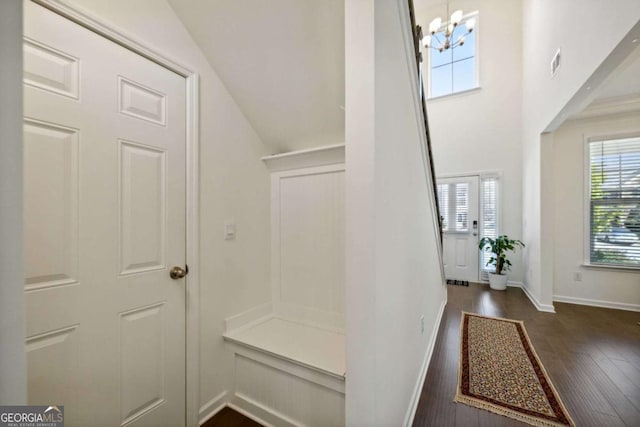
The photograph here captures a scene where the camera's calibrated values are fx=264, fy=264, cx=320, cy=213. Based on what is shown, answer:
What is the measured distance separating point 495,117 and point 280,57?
4601 mm

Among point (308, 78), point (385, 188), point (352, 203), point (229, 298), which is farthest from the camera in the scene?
point (229, 298)

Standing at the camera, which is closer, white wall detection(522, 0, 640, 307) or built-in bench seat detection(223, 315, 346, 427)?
built-in bench seat detection(223, 315, 346, 427)

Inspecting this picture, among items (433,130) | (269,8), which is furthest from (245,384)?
(433,130)

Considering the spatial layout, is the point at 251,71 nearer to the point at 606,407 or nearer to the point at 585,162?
the point at 606,407

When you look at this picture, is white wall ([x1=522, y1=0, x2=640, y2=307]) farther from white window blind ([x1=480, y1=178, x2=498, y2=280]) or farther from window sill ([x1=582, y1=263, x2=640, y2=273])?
window sill ([x1=582, y1=263, x2=640, y2=273])

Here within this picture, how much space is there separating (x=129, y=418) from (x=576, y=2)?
4449 mm

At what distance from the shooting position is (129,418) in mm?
1271

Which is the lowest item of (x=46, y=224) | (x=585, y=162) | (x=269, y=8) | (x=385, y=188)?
(x=46, y=224)

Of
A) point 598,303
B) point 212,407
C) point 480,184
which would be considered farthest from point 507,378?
point 480,184

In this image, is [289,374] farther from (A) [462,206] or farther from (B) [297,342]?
(A) [462,206]

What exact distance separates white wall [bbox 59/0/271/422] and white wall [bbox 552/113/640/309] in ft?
12.6

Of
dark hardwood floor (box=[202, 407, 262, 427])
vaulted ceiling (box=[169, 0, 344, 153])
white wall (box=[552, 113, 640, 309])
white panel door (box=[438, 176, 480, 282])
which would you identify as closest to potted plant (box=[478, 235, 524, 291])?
white panel door (box=[438, 176, 480, 282])

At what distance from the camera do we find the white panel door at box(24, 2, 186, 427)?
1.03 metres

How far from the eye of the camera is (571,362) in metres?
2.13
